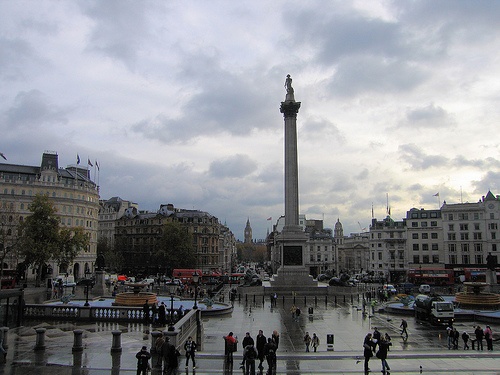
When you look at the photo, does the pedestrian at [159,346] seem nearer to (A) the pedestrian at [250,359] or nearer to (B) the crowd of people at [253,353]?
(B) the crowd of people at [253,353]

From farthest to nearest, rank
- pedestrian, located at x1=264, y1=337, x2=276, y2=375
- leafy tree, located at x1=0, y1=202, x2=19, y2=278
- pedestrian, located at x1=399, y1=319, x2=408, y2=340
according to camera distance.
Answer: leafy tree, located at x1=0, y1=202, x2=19, y2=278 → pedestrian, located at x1=399, y1=319, x2=408, y2=340 → pedestrian, located at x1=264, y1=337, x2=276, y2=375

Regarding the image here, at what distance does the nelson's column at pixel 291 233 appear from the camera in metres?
61.7

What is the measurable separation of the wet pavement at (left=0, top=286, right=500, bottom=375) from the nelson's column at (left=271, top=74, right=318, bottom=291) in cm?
2439

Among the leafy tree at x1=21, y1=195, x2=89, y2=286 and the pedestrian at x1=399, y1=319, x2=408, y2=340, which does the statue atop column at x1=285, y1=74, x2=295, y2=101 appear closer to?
the leafy tree at x1=21, y1=195, x2=89, y2=286

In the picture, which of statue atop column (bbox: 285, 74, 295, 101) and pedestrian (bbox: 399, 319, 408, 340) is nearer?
pedestrian (bbox: 399, 319, 408, 340)

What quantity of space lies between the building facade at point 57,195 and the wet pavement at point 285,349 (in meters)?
58.9

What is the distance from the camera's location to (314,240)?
131 metres

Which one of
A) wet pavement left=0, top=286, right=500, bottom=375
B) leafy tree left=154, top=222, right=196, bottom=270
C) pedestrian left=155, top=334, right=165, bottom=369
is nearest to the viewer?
pedestrian left=155, top=334, right=165, bottom=369

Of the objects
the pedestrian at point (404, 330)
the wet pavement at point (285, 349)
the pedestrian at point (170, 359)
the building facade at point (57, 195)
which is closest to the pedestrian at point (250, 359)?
the wet pavement at point (285, 349)

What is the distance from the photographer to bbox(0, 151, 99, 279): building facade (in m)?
85.2

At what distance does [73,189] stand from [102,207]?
52.5 metres

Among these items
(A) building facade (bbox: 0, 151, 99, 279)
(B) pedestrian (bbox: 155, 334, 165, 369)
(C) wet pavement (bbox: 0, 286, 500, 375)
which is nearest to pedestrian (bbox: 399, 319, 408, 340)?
(C) wet pavement (bbox: 0, 286, 500, 375)

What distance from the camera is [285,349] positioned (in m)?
23.9

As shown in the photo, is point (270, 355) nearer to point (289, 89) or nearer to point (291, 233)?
point (291, 233)
